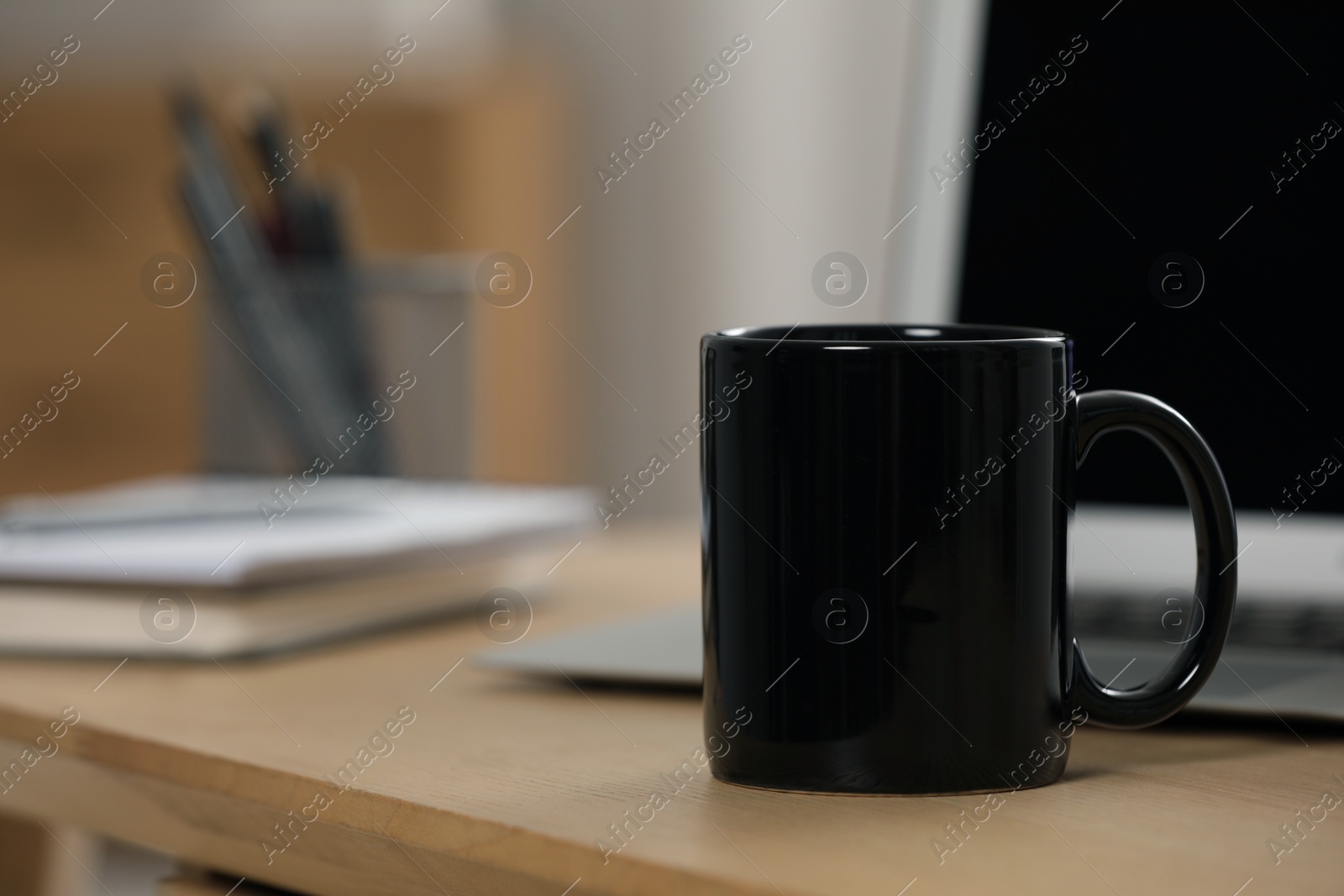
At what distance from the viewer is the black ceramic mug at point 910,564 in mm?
371

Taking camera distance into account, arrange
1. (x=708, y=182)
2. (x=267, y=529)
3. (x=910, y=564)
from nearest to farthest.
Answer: (x=910, y=564) → (x=267, y=529) → (x=708, y=182)

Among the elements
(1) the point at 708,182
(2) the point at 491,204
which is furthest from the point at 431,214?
(1) the point at 708,182

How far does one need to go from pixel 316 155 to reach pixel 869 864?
1865 mm

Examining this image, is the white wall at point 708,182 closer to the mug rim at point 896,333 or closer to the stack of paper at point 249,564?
the stack of paper at point 249,564

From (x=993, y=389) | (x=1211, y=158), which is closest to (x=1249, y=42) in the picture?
(x=1211, y=158)

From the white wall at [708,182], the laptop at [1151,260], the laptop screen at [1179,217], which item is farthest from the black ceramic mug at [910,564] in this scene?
the white wall at [708,182]

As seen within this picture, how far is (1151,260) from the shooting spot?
623 mm

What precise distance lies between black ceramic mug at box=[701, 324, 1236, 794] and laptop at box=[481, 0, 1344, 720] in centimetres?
13

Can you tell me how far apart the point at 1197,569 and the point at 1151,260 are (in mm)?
281

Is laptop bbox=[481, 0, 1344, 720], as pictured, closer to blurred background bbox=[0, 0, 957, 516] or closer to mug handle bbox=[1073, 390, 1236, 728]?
mug handle bbox=[1073, 390, 1236, 728]

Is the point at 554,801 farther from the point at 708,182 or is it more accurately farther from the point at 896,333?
the point at 708,182

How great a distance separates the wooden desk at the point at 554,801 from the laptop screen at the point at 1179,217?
0.20 metres

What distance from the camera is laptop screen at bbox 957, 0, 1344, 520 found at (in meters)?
0.58

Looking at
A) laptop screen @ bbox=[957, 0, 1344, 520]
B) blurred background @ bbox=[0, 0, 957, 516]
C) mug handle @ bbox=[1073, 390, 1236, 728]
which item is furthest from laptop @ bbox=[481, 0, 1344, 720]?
blurred background @ bbox=[0, 0, 957, 516]
